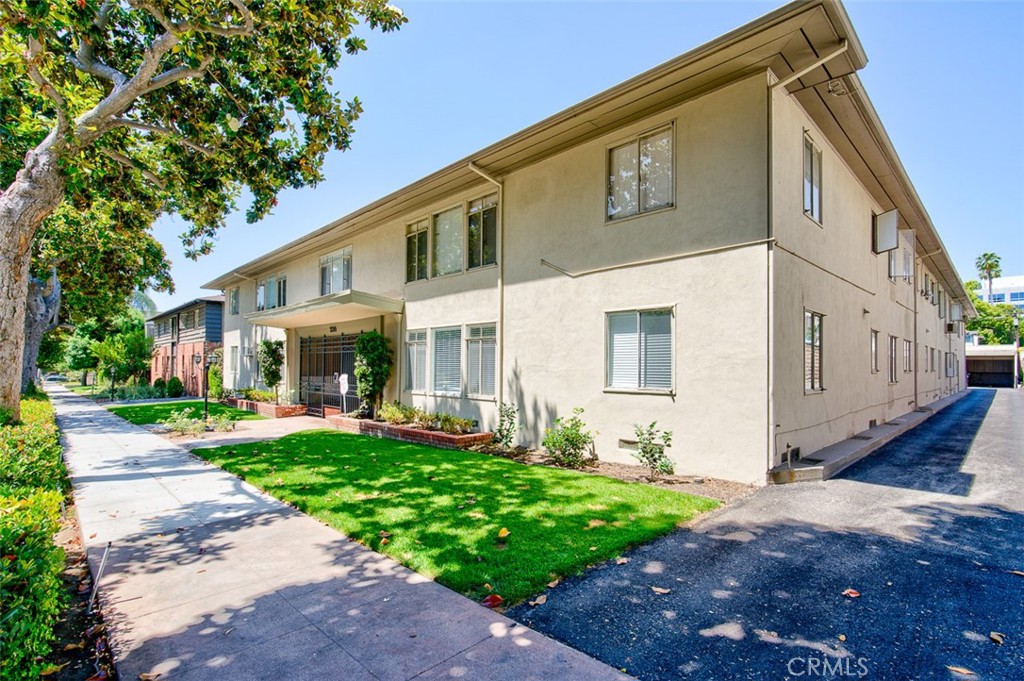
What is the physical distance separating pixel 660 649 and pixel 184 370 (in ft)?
115

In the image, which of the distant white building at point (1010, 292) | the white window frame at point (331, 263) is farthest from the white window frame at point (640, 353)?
the distant white building at point (1010, 292)

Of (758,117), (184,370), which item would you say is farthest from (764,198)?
(184,370)

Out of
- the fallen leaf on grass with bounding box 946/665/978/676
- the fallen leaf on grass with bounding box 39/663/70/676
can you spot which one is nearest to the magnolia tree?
the fallen leaf on grass with bounding box 39/663/70/676

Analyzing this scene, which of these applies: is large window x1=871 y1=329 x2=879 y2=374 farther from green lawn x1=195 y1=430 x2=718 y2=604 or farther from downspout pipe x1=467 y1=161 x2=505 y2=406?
downspout pipe x1=467 y1=161 x2=505 y2=406

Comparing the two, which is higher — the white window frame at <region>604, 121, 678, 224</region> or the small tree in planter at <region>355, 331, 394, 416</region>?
the white window frame at <region>604, 121, 678, 224</region>

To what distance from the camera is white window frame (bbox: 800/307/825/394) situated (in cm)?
834

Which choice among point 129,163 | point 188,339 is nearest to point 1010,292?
point 188,339

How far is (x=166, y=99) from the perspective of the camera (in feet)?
28.6

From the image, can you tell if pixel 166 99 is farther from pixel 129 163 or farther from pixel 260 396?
pixel 260 396

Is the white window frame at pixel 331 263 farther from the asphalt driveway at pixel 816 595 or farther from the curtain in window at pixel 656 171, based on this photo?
the asphalt driveway at pixel 816 595

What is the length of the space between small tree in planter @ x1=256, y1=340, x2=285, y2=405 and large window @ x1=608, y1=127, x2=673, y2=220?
1586cm

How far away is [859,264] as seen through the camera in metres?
11.5

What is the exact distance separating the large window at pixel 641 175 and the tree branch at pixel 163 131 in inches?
287

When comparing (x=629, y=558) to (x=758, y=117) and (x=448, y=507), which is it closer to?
(x=448, y=507)
